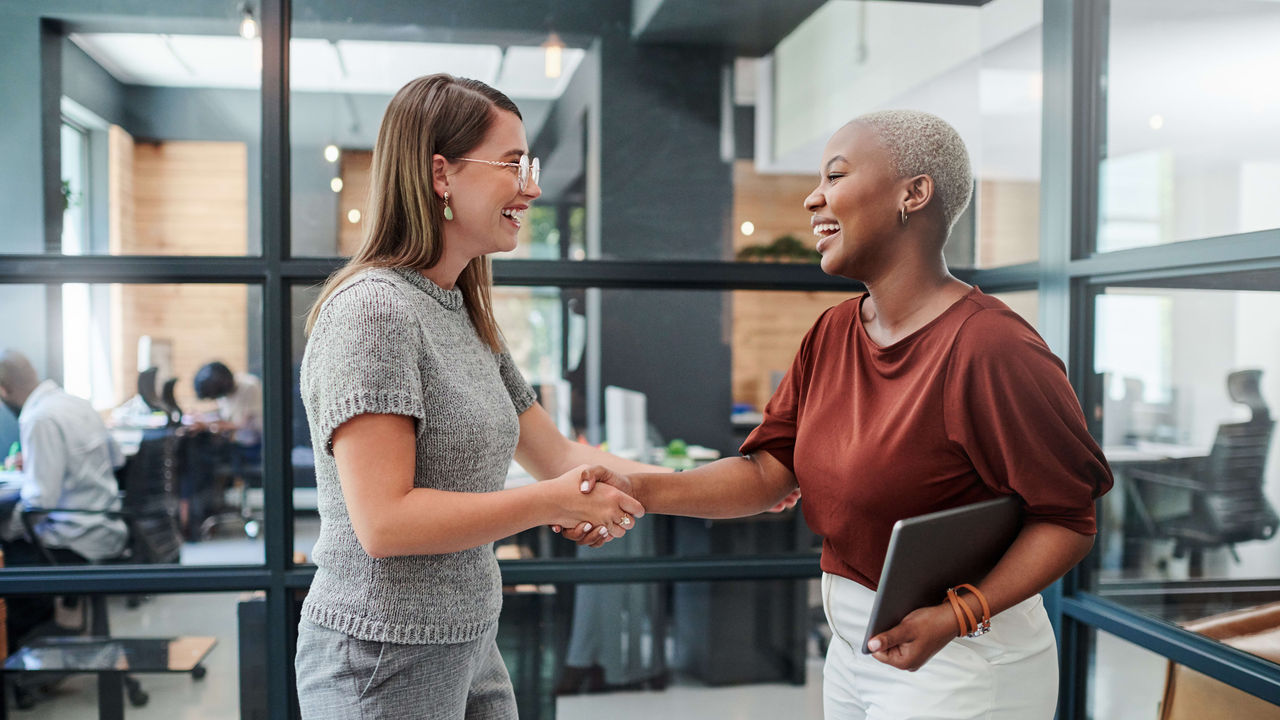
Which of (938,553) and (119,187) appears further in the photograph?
(119,187)

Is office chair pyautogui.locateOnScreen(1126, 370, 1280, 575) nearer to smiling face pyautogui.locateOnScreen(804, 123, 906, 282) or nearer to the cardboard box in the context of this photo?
the cardboard box

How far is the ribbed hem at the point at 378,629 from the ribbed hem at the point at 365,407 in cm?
30

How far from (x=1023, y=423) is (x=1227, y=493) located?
3.24ft

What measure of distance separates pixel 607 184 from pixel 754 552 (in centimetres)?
107

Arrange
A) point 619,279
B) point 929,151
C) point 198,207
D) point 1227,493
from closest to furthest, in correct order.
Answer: point 929,151
point 1227,493
point 198,207
point 619,279

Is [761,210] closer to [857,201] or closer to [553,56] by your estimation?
[553,56]

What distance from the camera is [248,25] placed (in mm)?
2250

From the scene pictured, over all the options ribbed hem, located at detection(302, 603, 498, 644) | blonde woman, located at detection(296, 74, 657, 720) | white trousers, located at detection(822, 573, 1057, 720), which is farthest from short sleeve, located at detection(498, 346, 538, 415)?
white trousers, located at detection(822, 573, 1057, 720)

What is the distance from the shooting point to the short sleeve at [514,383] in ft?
5.68

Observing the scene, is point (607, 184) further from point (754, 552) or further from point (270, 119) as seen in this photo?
point (754, 552)

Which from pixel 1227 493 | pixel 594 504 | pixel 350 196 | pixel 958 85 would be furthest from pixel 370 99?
pixel 1227 493

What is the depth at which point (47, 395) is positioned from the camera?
2.24 meters

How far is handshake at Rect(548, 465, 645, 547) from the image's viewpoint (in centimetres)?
147

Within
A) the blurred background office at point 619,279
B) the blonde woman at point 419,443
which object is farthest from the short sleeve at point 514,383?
the blurred background office at point 619,279
